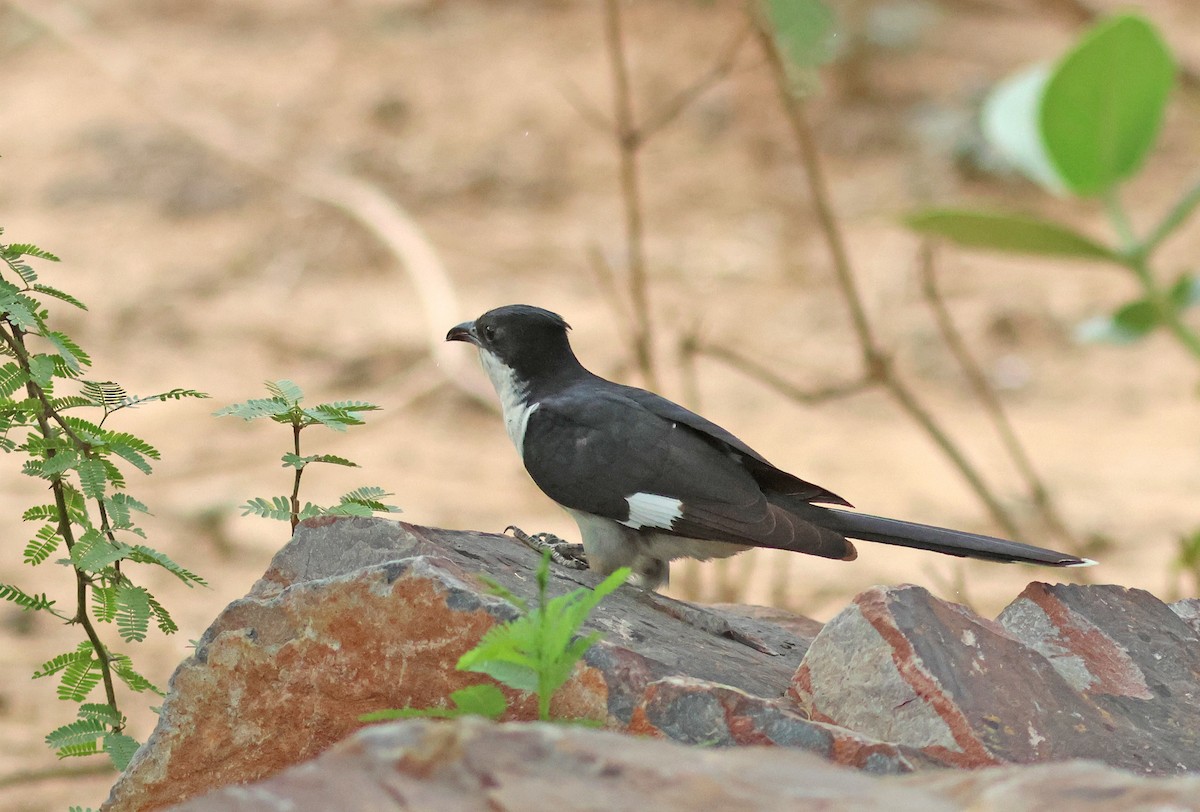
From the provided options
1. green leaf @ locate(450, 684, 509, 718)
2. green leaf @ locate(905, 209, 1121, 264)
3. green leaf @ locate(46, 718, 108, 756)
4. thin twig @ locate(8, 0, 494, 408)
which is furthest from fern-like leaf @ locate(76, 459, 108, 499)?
thin twig @ locate(8, 0, 494, 408)

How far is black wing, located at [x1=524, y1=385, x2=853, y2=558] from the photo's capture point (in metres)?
3.65

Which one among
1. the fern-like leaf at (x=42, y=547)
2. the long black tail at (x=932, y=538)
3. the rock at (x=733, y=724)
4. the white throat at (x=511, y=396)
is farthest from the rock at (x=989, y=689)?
the fern-like leaf at (x=42, y=547)

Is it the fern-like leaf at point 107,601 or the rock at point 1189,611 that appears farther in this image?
the rock at point 1189,611

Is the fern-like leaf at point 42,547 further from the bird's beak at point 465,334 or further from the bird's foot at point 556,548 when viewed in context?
the bird's beak at point 465,334

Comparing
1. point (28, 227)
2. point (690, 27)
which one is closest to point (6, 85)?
point (28, 227)

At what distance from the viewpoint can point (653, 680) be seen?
9.11ft

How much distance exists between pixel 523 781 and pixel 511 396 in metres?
2.37

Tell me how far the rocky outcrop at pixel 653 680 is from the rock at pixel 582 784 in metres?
0.57

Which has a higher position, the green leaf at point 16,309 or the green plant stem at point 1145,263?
the green plant stem at point 1145,263

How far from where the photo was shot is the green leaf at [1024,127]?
514 cm

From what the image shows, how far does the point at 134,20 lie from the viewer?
47.1ft

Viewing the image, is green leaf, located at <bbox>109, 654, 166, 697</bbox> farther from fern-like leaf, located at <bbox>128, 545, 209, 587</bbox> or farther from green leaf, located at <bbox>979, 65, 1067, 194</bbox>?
green leaf, located at <bbox>979, 65, 1067, 194</bbox>

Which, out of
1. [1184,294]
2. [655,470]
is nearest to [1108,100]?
[1184,294]

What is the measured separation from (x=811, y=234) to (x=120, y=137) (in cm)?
629
